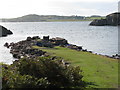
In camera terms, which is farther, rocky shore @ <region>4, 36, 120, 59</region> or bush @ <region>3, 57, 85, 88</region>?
rocky shore @ <region>4, 36, 120, 59</region>

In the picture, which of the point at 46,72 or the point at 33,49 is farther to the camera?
the point at 33,49

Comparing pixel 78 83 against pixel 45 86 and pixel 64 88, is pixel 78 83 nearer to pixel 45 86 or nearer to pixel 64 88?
pixel 64 88

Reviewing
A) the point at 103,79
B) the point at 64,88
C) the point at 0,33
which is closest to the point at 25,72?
the point at 64,88

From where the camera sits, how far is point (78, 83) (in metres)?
21.2

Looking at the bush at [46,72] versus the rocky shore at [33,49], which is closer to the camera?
the bush at [46,72]

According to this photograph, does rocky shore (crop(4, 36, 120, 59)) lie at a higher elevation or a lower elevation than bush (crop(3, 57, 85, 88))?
lower

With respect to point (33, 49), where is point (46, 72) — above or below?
above

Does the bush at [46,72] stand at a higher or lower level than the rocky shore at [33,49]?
higher

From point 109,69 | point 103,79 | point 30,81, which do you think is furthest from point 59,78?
point 109,69

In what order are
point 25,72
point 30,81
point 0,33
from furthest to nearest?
1. point 0,33
2. point 25,72
3. point 30,81

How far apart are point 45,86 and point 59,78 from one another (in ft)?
8.38

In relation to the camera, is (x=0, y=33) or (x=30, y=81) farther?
(x=0, y=33)

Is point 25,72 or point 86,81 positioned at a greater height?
point 25,72

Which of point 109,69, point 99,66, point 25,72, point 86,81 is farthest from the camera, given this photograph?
point 99,66
